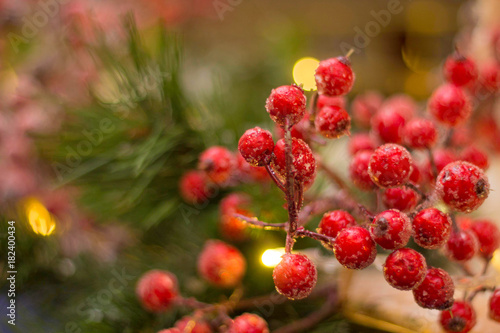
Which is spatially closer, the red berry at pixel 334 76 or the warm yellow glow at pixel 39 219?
the red berry at pixel 334 76

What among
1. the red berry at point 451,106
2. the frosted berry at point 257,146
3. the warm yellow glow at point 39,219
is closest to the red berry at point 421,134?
the red berry at point 451,106

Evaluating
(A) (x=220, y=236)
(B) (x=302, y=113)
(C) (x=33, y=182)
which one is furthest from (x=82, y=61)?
(B) (x=302, y=113)

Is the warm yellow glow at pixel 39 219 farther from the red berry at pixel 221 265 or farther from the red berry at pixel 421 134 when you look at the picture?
the red berry at pixel 421 134

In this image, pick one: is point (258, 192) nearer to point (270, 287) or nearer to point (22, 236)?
point (270, 287)

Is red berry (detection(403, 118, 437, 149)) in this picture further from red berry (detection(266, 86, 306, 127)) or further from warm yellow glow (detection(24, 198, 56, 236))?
warm yellow glow (detection(24, 198, 56, 236))

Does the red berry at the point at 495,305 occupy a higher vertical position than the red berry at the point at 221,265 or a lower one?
lower

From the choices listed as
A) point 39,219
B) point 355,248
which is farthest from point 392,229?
point 39,219
